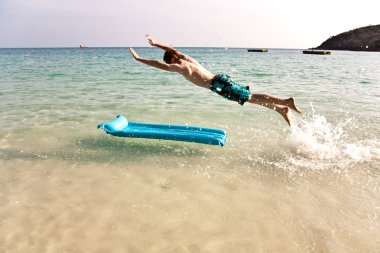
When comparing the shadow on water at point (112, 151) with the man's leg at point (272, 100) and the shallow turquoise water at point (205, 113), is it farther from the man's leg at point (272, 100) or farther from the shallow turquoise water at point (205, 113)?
the man's leg at point (272, 100)

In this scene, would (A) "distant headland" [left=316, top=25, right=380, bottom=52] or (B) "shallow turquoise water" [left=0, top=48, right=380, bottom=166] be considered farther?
(A) "distant headland" [left=316, top=25, right=380, bottom=52]

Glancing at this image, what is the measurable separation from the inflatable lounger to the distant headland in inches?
4474

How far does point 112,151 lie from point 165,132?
0.99 meters

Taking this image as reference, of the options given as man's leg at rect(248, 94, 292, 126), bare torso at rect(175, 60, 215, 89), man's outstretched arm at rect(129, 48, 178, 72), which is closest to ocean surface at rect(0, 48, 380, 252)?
man's leg at rect(248, 94, 292, 126)

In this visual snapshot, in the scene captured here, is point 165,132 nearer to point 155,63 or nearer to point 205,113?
point 155,63

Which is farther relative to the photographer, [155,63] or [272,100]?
[272,100]

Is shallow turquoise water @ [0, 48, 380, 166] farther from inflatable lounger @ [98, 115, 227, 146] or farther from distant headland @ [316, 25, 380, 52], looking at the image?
distant headland @ [316, 25, 380, 52]

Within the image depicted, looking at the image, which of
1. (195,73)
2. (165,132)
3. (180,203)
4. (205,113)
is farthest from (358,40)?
(180,203)

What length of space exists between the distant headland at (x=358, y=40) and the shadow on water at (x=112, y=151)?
374ft

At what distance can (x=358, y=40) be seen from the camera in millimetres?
118250

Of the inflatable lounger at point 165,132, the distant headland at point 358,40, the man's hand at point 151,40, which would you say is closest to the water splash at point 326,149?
the inflatable lounger at point 165,132

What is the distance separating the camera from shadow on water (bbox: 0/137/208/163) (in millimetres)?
5066

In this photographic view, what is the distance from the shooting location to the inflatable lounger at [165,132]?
17.1 ft

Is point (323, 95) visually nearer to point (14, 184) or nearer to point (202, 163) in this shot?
point (202, 163)
